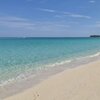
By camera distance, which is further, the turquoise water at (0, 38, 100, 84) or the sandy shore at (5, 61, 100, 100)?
the turquoise water at (0, 38, 100, 84)

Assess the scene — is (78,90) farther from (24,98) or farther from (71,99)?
(24,98)

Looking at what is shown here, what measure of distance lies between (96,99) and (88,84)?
1547mm

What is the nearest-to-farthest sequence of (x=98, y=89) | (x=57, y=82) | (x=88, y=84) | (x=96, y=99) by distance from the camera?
(x=96, y=99), (x=98, y=89), (x=88, y=84), (x=57, y=82)

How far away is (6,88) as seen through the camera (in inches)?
280

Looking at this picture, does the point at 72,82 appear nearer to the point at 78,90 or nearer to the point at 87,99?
the point at 78,90

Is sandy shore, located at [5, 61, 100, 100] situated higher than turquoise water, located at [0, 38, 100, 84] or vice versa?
sandy shore, located at [5, 61, 100, 100]

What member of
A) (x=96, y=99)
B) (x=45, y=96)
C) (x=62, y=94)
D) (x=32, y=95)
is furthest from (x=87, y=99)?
(x=32, y=95)

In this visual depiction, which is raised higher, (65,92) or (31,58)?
(65,92)

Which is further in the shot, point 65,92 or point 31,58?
point 31,58

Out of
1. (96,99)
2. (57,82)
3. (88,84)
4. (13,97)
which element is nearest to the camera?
(96,99)

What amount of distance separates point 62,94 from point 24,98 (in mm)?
1097

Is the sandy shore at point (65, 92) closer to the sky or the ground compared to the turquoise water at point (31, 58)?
closer to the sky

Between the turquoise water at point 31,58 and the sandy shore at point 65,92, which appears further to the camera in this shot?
the turquoise water at point 31,58

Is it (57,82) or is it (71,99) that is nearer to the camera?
(71,99)
